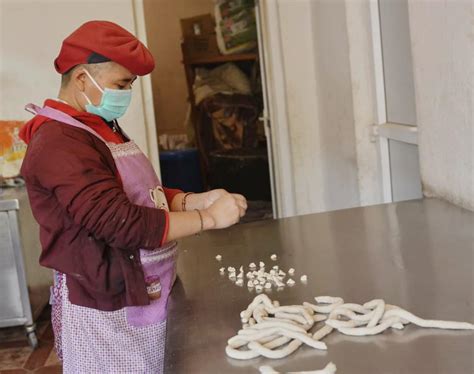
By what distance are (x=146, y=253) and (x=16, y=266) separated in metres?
1.87

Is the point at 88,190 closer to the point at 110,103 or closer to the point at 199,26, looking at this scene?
the point at 110,103

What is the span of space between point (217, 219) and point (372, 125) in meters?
1.43

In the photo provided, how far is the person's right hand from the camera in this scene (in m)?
1.22

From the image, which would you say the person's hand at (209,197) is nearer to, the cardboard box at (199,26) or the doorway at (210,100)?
the doorway at (210,100)

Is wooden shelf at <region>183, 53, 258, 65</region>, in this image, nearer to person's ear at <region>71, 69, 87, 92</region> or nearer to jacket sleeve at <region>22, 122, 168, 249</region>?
person's ear at <region>71, 69, 87, 92</region>

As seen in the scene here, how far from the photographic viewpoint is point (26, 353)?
300 cm

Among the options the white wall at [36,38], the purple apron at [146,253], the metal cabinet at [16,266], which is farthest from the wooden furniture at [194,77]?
the purple apron at [146,253]

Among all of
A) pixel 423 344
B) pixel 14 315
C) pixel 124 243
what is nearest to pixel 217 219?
pixel 124 243

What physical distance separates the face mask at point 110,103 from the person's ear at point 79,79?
11mm

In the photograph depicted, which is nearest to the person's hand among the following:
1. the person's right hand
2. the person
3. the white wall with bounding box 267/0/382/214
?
the person

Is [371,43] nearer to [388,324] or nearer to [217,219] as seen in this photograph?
[217,219]

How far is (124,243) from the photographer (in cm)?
113

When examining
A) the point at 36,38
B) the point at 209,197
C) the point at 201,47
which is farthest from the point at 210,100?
the point at 209,197

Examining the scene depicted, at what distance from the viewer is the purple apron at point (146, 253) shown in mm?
1314
